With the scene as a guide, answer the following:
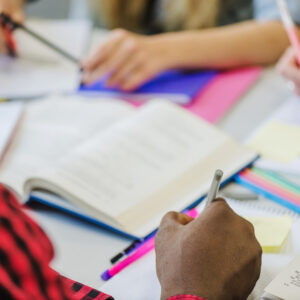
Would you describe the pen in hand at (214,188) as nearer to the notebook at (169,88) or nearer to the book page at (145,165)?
the book page at (145,165)

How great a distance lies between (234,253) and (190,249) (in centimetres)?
4

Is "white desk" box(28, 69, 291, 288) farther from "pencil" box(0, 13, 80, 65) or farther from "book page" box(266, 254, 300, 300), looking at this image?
"pencil" box(0, 13, 80, 65)

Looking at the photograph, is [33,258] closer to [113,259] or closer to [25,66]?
[113,259]

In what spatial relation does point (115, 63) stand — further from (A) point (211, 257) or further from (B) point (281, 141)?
(A) point (211, 257)

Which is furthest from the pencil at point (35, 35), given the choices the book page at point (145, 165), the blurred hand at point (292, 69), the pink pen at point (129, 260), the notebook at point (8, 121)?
the pink pen at point (129, 260)

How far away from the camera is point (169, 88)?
3.23 feet

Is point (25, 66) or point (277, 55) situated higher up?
point (277, 55)

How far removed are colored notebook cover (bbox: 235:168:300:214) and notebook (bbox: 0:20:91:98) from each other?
0.44 m

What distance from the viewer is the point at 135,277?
543 millimetres

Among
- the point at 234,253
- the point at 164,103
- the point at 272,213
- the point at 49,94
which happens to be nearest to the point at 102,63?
the point at 49,94

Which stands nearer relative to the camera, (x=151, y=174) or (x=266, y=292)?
(x=266, y=292)

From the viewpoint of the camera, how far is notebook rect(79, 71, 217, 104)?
95 centimetres

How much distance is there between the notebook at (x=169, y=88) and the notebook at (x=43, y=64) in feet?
0.16

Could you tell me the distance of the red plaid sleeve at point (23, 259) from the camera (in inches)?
12.3
